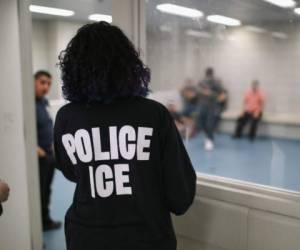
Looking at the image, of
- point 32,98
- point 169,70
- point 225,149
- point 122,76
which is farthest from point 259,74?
point 122,76

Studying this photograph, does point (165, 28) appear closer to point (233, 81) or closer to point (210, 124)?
point (210, 124)

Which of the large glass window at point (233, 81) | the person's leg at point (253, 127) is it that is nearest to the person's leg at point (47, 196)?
the large glass window at point (233, 81)

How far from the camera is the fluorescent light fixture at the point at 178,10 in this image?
1.95 meters

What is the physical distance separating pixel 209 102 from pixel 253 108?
89 centimetres

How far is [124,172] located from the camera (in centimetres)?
116

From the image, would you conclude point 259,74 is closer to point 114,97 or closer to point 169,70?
point 169,70

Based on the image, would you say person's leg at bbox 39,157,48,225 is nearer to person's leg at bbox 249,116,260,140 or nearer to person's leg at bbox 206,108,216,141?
person's leg at bbox 206,108,216,141

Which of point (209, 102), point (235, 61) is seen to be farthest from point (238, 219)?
point (235, 61)

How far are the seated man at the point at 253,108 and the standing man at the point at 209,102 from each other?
0.51 metres

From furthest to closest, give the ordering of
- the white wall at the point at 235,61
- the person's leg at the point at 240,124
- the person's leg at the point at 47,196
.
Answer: the person's leg at the point at 240,124 < the person's leg at the point at 47,196 < the white wall at the point at 235,61

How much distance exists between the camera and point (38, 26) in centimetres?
760

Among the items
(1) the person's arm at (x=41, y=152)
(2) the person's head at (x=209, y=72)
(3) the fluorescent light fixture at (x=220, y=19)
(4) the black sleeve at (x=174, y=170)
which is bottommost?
(1) the person's arm at (x=41, y=152)

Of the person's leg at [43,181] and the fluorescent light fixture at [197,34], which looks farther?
the person's leg at [43,181]

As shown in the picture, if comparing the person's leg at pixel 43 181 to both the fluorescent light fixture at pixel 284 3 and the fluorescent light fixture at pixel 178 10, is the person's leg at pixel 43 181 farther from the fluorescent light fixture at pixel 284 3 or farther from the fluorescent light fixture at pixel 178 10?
the fluorescent light fixture at pixel 284 3
